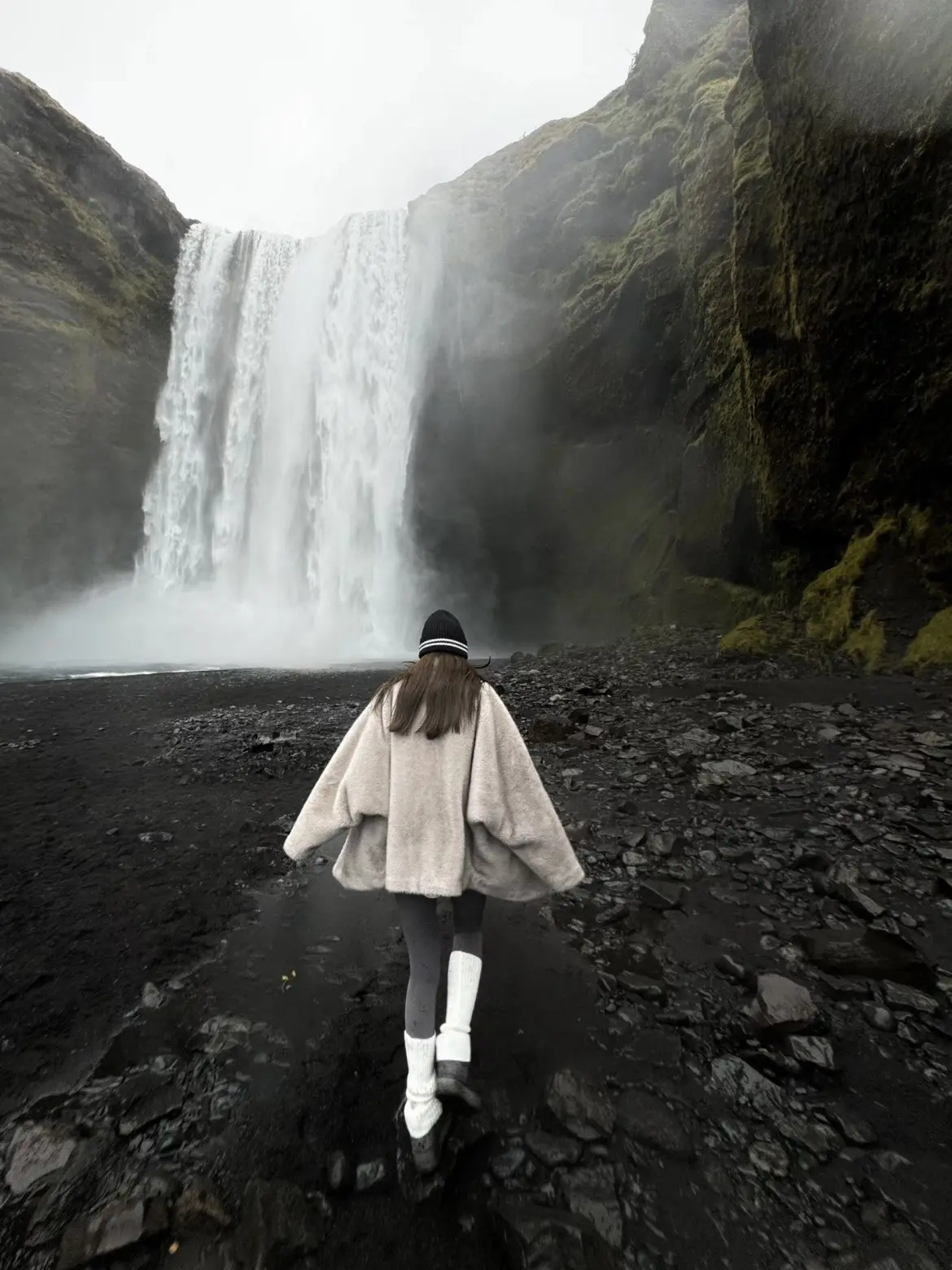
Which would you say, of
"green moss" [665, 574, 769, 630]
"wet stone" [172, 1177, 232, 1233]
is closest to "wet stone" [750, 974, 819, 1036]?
"wet stone" [172, 1177, 232, 1233]

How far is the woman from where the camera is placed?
2.49 metres

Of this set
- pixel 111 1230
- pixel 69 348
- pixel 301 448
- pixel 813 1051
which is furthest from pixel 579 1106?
pixel 69 348

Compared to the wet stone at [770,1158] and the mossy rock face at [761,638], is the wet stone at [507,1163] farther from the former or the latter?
the mossy rock face at [761,638]

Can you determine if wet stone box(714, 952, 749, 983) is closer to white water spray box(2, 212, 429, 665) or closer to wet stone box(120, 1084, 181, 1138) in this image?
wet stone box(120, 1084, 181, 1138)

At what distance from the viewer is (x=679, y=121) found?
2036 cm

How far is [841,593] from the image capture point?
11.5m

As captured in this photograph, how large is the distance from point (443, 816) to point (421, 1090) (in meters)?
1.12

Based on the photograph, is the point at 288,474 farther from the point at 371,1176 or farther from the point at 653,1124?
the point at 653,1124

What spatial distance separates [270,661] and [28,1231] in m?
19.3

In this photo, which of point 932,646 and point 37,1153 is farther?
point 932,646

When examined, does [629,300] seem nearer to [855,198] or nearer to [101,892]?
[855,198]

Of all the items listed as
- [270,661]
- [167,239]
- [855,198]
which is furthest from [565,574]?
[167,239]

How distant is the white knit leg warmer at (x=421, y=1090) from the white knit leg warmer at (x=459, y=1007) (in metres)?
0.12

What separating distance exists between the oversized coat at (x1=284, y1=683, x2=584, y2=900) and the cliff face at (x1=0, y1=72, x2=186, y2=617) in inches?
1272
